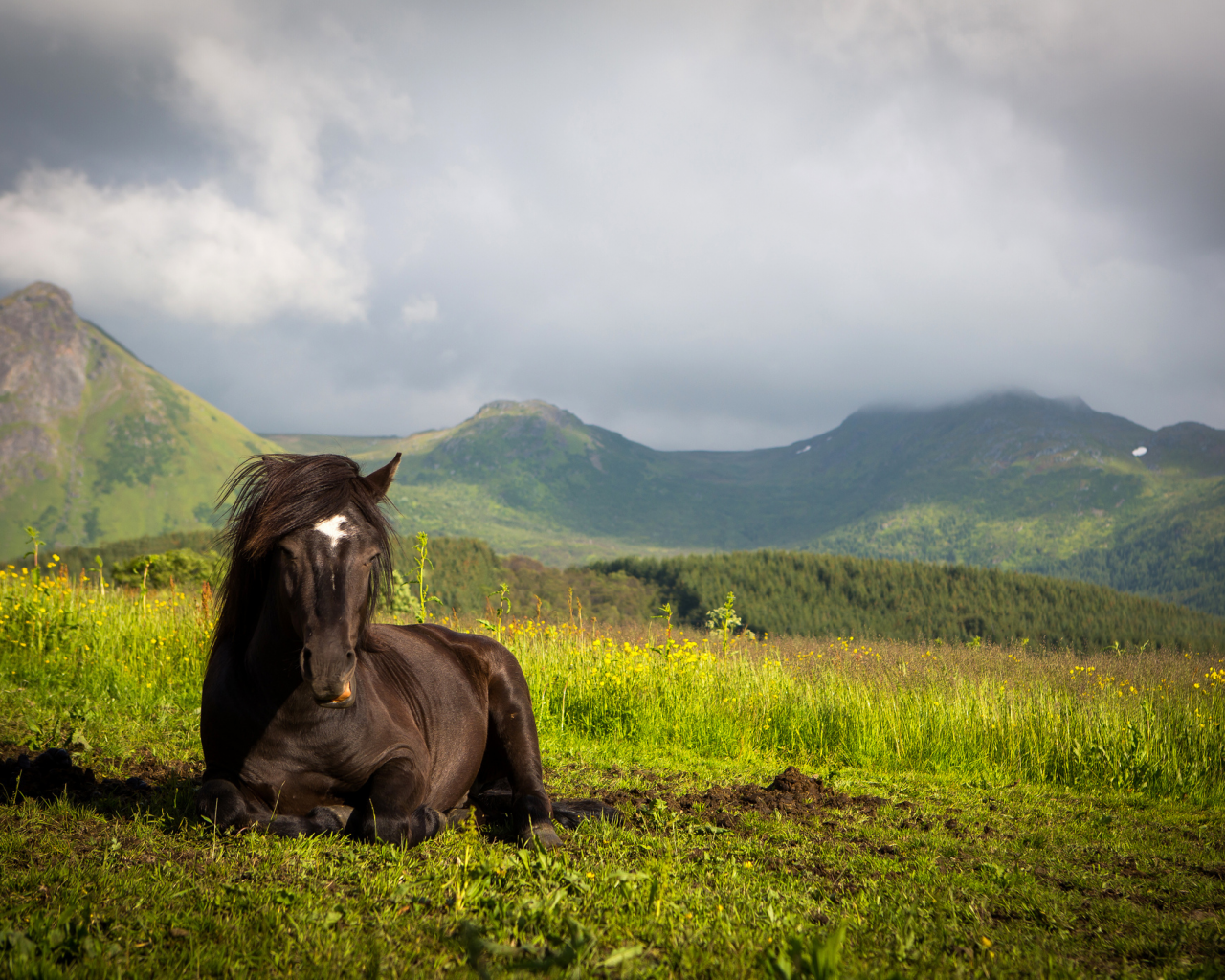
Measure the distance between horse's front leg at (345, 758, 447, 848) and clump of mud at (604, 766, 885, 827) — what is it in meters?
1.74

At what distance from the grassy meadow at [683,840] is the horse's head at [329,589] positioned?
0.92 metres

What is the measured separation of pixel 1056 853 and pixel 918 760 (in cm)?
336

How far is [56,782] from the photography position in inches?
189

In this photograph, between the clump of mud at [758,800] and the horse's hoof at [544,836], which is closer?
the horse's hoof at [544,836]

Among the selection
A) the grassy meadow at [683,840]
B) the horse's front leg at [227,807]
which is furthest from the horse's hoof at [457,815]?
the horse's front leg at [227,807]

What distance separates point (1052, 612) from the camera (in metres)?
97.5

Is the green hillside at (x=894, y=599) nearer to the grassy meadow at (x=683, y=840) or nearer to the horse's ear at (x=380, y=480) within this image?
the grassy meadow at (x=683, y=840)

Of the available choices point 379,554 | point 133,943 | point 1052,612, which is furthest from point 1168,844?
point 1052,612

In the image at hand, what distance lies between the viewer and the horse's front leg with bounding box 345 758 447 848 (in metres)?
3.97

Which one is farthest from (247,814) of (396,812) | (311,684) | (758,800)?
(758,800)

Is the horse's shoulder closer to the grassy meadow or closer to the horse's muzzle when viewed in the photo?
the grassy meadow

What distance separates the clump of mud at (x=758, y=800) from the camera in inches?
214

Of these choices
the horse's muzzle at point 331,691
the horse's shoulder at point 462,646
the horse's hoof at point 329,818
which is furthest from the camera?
the horse's shoulder at point 462,646

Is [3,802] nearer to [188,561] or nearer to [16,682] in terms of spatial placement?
[16,682]
